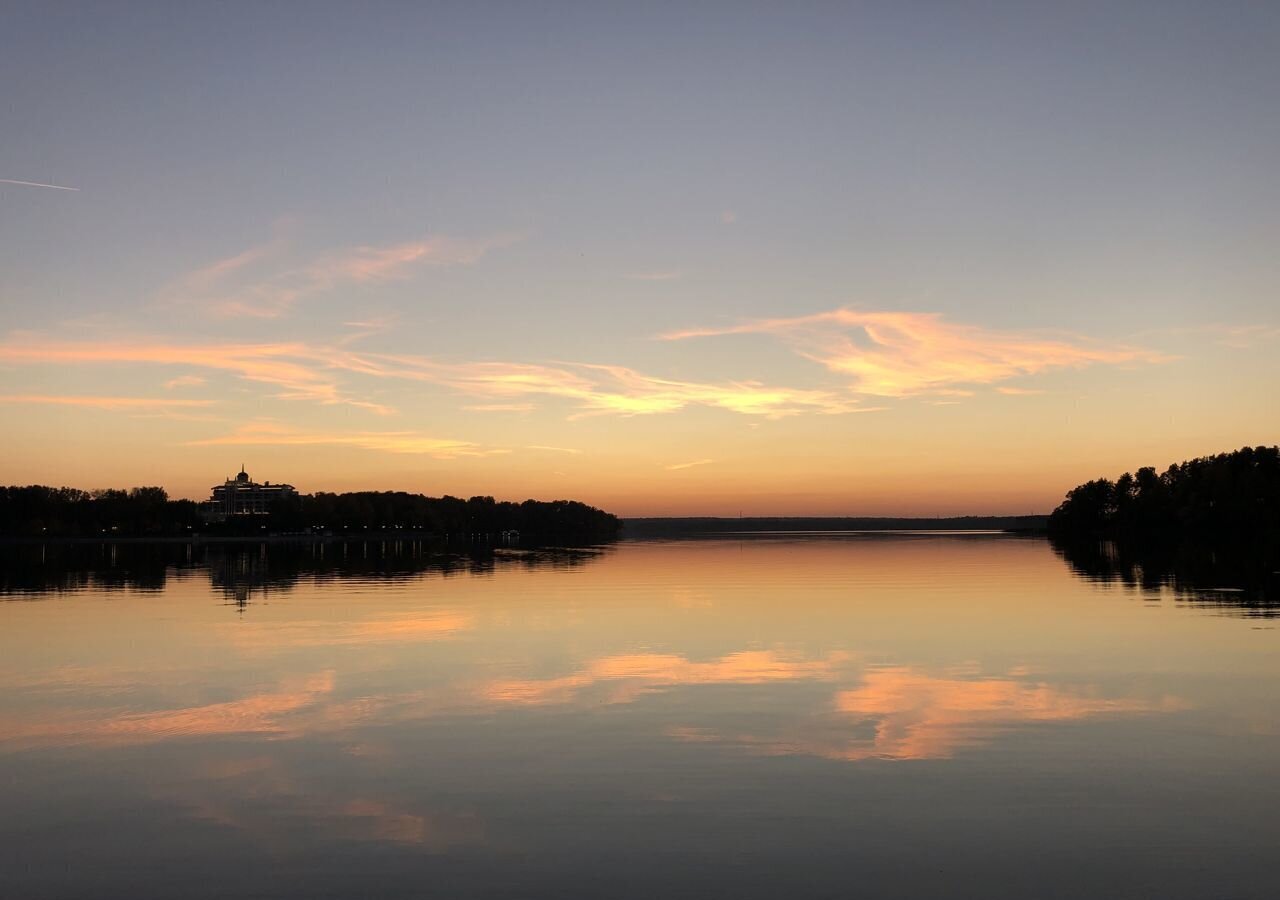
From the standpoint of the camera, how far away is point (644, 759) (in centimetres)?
1844

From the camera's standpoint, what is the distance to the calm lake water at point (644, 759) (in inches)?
508

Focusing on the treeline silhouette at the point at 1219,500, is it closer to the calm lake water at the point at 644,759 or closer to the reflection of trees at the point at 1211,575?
the reflection of trees at the point at 1211,575

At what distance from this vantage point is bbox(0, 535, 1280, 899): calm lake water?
1291 cm

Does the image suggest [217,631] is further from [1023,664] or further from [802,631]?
[1023,664]

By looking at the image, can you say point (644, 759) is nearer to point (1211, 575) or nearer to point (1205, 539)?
point (1211, 575)

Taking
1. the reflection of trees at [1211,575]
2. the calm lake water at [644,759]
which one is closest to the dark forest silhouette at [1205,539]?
the reflection of trees at [1211,575]

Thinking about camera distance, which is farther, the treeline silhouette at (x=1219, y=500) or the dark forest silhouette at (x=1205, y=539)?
the treeline silhouette at (x=1219, y=500)

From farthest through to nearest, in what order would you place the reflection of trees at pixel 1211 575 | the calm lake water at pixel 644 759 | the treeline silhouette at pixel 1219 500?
the treeline silhouette at pixel 1219 500 < the reflection of trees at pixel 1211 575 < the calm lake water at pixel 644 759

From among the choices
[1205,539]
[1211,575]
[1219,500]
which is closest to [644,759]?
[1211,575]

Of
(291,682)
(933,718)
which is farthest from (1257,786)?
(291,682)

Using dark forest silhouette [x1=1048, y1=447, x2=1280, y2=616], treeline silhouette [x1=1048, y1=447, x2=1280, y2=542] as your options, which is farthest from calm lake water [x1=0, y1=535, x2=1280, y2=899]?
treeline silhouette [x1=1048, y1=447, x2=1280, y2=542]

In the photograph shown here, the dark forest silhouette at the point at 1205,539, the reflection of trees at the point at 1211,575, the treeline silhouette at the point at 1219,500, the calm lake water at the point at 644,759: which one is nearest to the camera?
the calm lake water at the point at 644,759

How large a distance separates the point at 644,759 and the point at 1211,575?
193 feet

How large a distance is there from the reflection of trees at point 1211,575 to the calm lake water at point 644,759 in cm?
723
